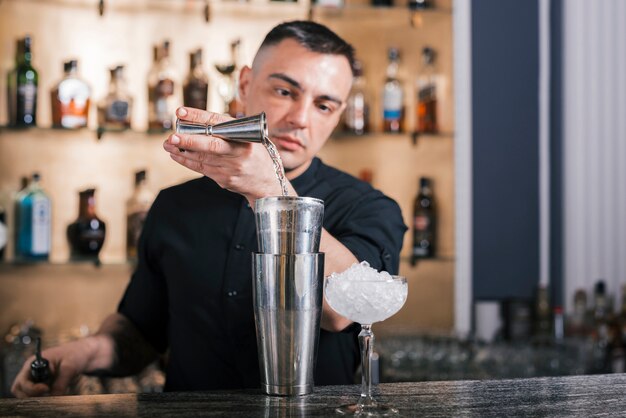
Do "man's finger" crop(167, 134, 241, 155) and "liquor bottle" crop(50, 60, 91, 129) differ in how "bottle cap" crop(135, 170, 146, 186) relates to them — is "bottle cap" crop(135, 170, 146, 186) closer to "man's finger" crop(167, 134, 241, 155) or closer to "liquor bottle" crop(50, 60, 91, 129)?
"liquor bottle" crop(50, 60, 91, 129)

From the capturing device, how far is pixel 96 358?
6.13 ft

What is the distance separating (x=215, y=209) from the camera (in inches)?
79.2

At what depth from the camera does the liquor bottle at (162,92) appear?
10.3 feet

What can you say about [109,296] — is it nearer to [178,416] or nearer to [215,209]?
[215,209]

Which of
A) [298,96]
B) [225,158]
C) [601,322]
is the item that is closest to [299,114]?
[298,96]

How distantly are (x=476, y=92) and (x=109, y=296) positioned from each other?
1.64m

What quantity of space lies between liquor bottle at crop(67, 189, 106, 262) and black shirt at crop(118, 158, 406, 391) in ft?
3.44

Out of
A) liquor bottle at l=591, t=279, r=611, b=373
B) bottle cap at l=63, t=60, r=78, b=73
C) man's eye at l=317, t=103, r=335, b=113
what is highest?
bottle cap at l=63, t=60, r=78, b=73

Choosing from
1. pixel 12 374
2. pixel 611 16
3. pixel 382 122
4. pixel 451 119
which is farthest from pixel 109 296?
pixel 611 16


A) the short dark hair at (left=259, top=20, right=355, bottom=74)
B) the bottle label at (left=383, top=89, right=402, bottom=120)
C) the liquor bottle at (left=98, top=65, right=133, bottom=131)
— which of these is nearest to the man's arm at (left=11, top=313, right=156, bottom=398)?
the short dark hair at (left=259, top=20, right=355, bottom=74)

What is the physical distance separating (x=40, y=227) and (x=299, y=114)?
4.81ft

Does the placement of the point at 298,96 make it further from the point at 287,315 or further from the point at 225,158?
the point at 287,315

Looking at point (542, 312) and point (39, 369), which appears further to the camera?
point (542, 312)

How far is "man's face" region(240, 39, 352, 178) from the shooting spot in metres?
1.94
